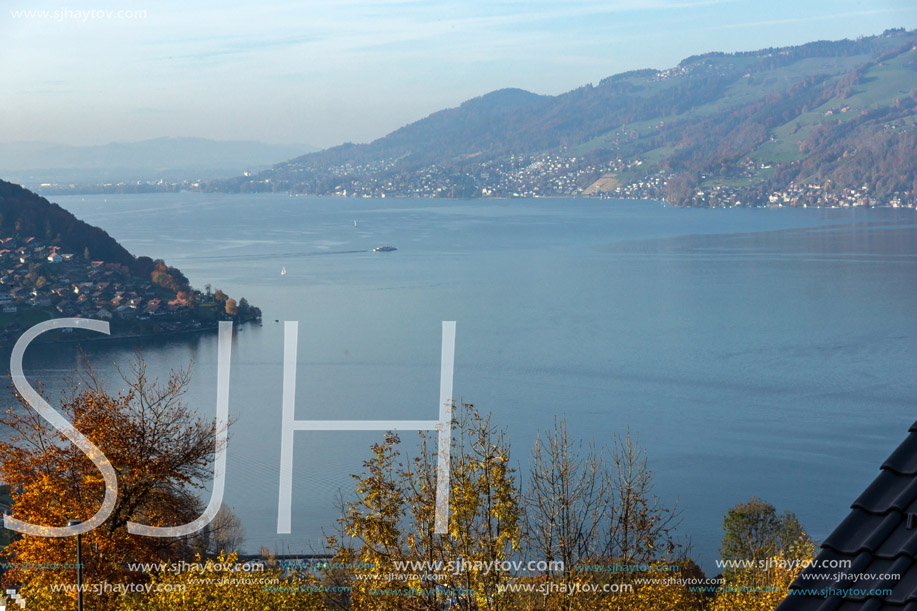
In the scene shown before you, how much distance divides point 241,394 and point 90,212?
208ft

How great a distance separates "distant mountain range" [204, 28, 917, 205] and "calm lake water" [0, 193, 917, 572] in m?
30.4

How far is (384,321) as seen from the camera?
29828 millimetres

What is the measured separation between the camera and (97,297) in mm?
31203

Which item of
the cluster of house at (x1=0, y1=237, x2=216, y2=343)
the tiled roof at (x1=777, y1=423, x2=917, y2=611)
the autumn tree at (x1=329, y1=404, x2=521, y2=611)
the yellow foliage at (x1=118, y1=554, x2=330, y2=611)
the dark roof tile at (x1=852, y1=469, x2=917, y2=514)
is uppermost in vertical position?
the dark roof tile at (x1=852, y1=469, x2=917, y2=514)

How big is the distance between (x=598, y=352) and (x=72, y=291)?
19.1 m

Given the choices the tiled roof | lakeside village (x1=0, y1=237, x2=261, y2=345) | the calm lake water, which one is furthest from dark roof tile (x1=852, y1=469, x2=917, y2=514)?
lakeside village (x1=0, y1=237, x2=261, y2=345)

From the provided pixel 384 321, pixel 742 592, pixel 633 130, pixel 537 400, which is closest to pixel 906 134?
pixel 633 130

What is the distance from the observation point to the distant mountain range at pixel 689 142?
82.2m

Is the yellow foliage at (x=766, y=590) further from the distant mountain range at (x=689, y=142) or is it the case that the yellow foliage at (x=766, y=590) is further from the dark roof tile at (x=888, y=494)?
the distant mountain range at (x=689, y=142)

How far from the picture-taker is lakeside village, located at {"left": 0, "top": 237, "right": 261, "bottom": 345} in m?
29.5

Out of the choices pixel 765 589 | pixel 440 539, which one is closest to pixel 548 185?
pixel 765 589

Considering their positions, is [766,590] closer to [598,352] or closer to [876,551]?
[876,551]

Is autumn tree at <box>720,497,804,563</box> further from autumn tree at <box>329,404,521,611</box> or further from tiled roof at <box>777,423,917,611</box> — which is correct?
tiled roof at <box>777,423,917,611</box>

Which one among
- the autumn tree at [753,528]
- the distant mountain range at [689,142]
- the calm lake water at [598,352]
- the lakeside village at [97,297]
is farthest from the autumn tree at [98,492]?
the distant mountain range at [689,142]
